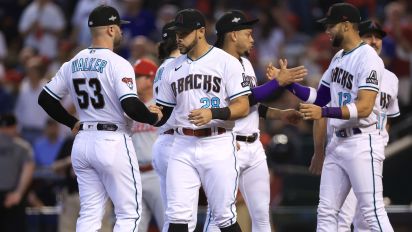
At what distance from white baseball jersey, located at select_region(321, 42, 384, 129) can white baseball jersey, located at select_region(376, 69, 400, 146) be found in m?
0.14

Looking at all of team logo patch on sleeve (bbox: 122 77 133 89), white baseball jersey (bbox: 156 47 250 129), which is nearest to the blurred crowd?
white baseball jersey (bbox: 156 47 250 129)

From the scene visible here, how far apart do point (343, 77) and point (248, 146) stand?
3.47 feet

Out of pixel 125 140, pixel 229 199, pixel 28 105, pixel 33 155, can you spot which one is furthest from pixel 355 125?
pixel 28 105

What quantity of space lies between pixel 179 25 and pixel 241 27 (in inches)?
35.5

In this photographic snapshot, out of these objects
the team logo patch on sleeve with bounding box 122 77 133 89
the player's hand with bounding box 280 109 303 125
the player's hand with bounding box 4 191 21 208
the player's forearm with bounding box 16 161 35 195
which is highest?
the team logo patch on sleeve with bounding box 122 77 133 89

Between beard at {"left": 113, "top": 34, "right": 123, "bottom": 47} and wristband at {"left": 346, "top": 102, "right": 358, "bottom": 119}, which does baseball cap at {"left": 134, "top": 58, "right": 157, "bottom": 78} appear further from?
wristband at {"left": 346, "top": 102, "right": 358, "bottom": 119}

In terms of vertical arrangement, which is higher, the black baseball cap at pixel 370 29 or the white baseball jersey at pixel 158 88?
the black baseball cap at pixel 370 29

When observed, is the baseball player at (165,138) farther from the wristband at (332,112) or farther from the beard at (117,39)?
the wristband at (332,112)

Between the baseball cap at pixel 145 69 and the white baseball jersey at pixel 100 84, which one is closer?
the white baseball jersey at pixel 100 84

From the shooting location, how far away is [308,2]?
17594 millimetres

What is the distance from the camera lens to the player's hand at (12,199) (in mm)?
12766

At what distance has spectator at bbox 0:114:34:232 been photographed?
12.8 meters

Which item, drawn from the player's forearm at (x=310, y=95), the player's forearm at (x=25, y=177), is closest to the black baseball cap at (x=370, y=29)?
the player's forearm at (x=310, y=95)

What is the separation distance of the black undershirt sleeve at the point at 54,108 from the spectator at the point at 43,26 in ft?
25.3
